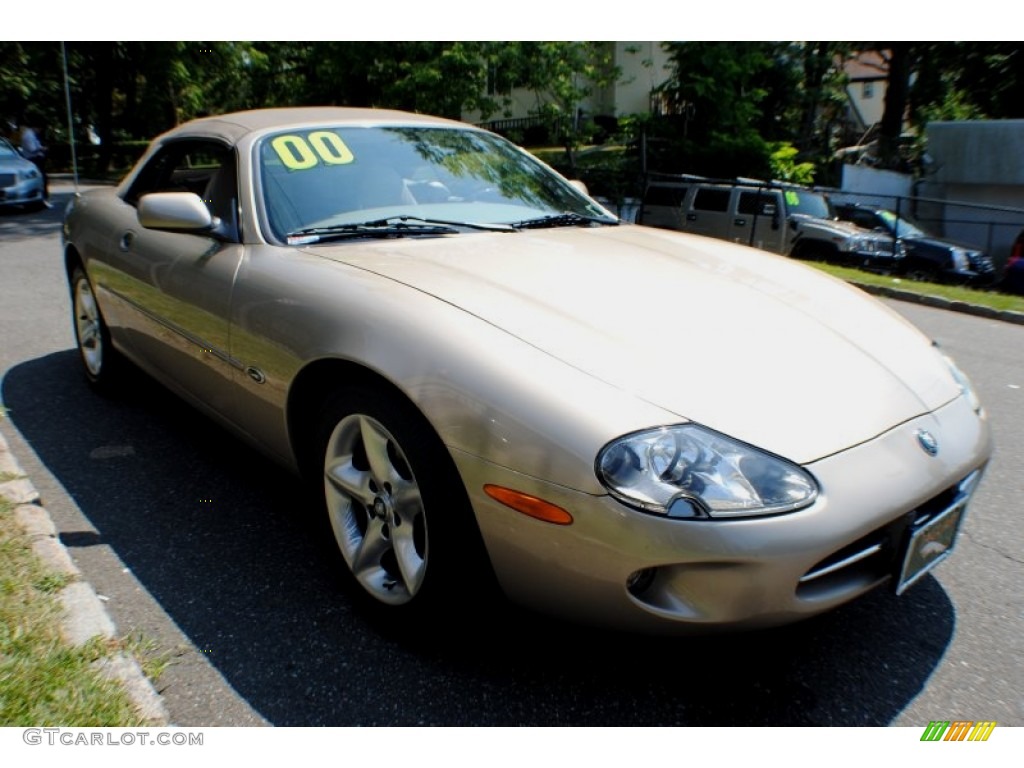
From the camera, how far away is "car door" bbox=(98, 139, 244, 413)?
2.97m

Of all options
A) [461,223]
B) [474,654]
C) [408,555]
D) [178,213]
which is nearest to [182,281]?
[178,213]

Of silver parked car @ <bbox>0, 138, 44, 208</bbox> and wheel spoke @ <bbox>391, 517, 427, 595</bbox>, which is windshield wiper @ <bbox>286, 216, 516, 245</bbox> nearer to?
wheel spoke @ <bbox>391, 517, 427, 595</bbox>

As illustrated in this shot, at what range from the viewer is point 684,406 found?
1.94 meters

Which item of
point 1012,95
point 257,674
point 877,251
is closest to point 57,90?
point 877,251

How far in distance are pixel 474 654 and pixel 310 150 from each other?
6.59 feet

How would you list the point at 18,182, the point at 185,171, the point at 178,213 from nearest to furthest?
the point at 178,213 → the point at 185,171 → the point at 18,182

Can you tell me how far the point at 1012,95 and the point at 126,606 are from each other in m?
31.8

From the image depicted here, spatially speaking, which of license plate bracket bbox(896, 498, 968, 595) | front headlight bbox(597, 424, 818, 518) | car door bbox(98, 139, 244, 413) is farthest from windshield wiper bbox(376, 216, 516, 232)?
license plate bracket bbox(896, 498, 968, 595)

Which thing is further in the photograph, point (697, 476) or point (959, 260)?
point (959, 260)

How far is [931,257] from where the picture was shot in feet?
39.9

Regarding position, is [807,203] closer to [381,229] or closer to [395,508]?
[381,229]
